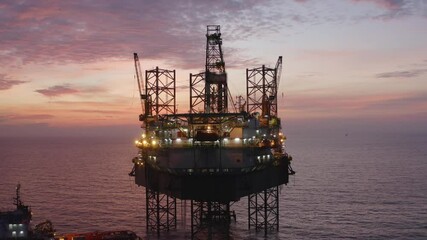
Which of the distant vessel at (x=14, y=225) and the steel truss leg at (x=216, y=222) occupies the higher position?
the distant vessel at (x=14, y=225)

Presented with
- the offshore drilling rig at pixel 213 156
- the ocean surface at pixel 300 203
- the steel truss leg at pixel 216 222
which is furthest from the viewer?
the ocean surface at pixel 300 203

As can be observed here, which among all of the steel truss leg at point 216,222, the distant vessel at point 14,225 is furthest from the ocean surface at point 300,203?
the distant vessel at point 14,225

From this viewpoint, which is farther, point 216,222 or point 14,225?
point 216,222

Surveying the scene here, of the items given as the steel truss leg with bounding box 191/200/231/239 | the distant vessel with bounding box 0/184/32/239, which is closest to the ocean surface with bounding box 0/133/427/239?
the steel truss leg with bounding box 191/200/231/239

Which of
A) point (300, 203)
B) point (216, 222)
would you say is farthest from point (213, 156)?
point (300, 203)

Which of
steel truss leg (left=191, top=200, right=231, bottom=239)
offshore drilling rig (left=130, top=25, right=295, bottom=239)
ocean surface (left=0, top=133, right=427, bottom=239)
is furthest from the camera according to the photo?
ocean surface (left=0, top=133, right=427, bottom=239)

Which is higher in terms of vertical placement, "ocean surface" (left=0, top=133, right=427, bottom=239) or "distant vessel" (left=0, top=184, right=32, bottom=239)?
"distant vessel" (left=0, top=184, right=32, bottom=239)

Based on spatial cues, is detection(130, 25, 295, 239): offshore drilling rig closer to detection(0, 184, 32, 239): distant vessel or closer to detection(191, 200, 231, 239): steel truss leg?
detection(191, 200, 231, 239): steel truss leg

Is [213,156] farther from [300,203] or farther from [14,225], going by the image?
[300,203]

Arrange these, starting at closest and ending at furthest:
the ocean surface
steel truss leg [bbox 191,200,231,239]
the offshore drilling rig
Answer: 1. the offshore drilling rig
2. steel truss leg [bbox 191,200,231,239]
3. the ocean surface

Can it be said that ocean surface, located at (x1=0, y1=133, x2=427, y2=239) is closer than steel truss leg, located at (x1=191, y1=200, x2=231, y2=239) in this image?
No

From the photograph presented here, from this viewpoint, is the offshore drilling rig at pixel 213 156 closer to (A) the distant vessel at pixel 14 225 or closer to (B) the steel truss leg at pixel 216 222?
(B) the steel truss leg at pixel 216 222

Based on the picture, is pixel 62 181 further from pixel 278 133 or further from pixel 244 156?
pixel 244 156

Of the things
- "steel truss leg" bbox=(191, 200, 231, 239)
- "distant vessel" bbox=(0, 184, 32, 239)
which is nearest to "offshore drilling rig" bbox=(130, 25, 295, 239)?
"steel truss leg" bbox=(191, 200, 231, 239)
